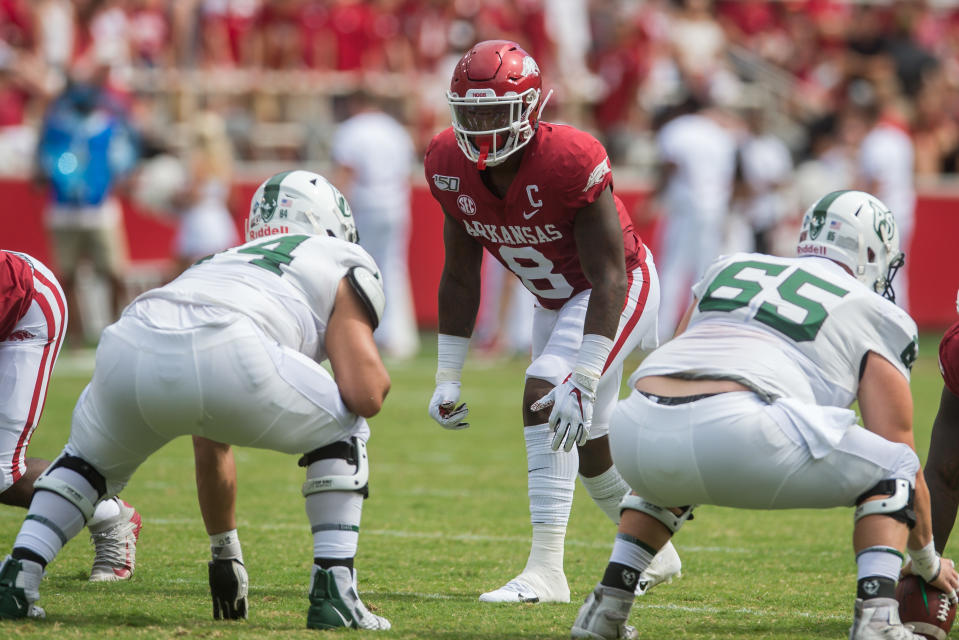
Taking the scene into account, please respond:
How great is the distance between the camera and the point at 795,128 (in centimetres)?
1667

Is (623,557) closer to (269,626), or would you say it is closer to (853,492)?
(853,492)

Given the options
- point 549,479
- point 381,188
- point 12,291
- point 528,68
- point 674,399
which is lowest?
point 549,479

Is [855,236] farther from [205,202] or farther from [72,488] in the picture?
[205,202]

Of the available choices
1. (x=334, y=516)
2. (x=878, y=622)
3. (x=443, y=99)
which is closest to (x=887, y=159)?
(x=443, y=99)

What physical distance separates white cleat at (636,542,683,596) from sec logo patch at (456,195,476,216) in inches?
53.3

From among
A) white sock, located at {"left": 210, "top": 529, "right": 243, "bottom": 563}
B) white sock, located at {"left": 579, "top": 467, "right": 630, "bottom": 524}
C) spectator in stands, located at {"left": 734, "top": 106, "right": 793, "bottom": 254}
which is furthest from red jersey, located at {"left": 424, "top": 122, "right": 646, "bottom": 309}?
spectator in stands, located at {"left": 734, "top": 106, "right": 793, "bottom": 254}

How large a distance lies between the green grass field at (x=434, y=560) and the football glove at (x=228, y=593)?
0.15 feet

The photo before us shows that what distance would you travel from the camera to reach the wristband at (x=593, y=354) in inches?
173

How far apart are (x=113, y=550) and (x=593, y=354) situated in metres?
1.82

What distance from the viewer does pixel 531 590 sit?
455 centimetres

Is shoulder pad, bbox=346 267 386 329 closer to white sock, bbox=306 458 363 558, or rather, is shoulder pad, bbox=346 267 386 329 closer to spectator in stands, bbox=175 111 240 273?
white sock, bbox=306 458 363 558

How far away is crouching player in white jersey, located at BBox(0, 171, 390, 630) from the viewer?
365 centimetres

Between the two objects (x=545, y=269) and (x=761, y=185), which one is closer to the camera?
(x=545, y=269)

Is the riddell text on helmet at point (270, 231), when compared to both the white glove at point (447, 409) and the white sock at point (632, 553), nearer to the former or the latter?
the white glove at point (447, 409)
